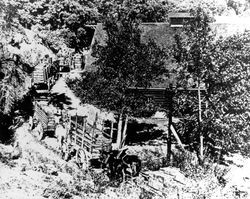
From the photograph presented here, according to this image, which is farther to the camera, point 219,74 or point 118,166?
point 219,74

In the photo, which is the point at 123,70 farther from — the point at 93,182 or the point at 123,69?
the point at 93,182

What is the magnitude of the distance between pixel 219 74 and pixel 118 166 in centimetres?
633

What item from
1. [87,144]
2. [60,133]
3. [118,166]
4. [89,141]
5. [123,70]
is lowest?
[118,166]

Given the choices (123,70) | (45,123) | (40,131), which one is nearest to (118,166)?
(123,70)

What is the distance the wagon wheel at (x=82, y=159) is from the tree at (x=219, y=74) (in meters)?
5.39

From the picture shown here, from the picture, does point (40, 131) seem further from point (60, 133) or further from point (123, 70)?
point (123, 70)

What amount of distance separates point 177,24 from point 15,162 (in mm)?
20334

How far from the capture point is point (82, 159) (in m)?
18.6

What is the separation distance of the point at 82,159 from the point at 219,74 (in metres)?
8.01

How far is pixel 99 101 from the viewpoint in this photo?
17.9 meters

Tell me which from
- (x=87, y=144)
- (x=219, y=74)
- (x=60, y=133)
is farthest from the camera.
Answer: (x=60, y=133)

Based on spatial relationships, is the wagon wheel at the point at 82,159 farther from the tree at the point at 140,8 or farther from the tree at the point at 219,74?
the tree at the point at 140,8

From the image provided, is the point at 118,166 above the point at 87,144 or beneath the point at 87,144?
beneath

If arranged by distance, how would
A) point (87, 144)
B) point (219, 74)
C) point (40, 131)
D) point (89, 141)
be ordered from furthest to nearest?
point (40, 131) < point (87, 144) < point (89, 141) < point (219, 74)
